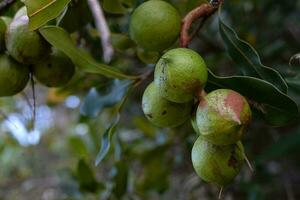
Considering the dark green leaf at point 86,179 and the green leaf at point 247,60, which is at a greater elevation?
the green leaf at point 247,60

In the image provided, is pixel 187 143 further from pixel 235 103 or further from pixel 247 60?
pixel 235 103

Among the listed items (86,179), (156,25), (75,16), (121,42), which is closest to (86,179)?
(86,179)

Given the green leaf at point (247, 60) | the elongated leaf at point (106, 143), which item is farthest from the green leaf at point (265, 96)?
the elongated leaf at point (106, 143)

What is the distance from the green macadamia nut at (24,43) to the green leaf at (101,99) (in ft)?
1.03

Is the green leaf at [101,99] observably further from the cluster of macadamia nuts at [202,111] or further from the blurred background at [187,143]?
the cluster of macadamia nuts at [202,111]

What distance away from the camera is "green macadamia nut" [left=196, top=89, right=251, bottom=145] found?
2.43 feet

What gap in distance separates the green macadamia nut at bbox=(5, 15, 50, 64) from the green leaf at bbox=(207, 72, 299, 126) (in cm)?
34

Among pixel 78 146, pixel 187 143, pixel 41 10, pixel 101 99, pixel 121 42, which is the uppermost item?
pixel 41 10

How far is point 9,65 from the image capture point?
39.2 inches

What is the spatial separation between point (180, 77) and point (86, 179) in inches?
40.8

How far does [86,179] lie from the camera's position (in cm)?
175

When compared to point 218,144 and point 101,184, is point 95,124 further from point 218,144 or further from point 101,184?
point 218,144

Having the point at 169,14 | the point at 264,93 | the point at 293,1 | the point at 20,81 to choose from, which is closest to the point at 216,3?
the point at 169,14

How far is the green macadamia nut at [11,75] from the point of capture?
981 mm
